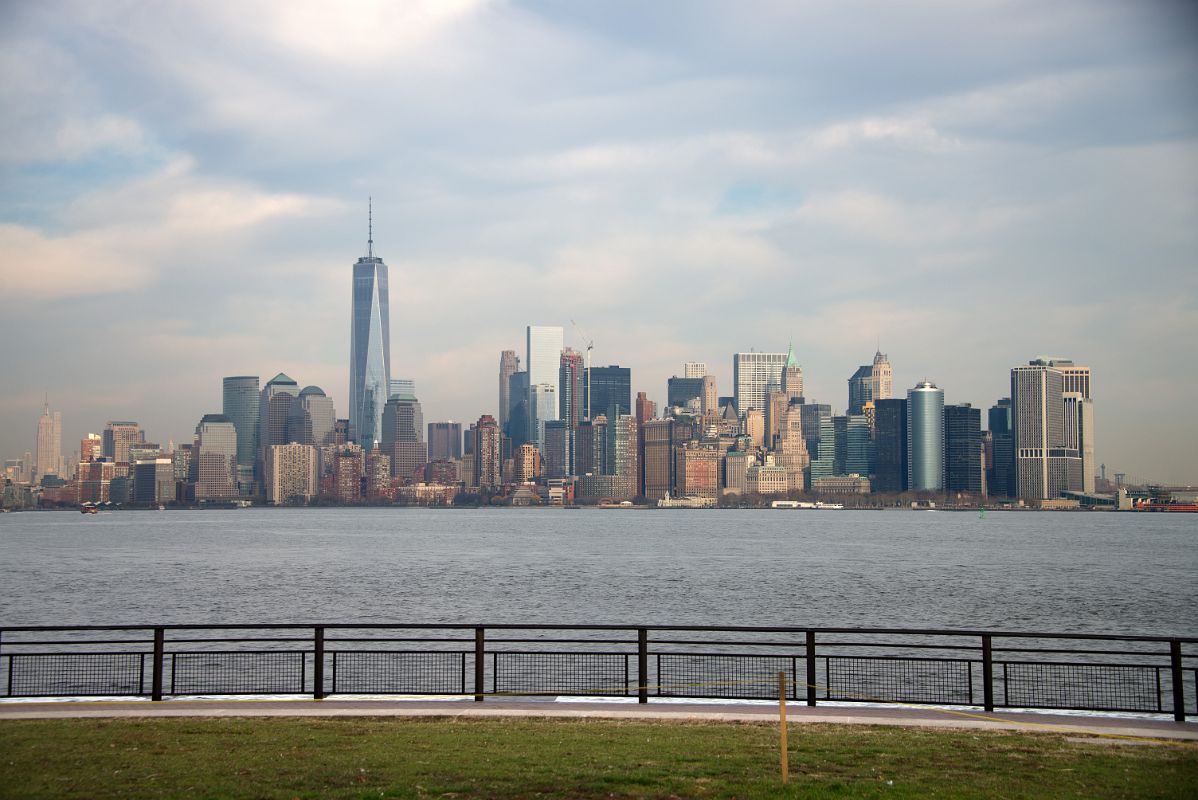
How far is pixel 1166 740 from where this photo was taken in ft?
50.6

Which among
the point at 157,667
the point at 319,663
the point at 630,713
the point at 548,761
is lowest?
the point at 630,713

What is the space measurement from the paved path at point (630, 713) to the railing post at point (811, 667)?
0.19 metres

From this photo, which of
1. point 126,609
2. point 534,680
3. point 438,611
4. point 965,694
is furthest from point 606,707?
point 126,609

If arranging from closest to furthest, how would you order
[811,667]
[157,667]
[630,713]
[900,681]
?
[630,713] → [811,667] → [157,667] → [900,681]

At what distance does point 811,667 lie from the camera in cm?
1797

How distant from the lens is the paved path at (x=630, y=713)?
1673 cm

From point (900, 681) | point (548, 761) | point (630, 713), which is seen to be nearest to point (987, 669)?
point (630, 713)

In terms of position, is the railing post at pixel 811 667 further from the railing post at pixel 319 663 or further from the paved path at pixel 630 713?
the railing post at pixel 319 663

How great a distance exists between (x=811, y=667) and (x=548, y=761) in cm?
561

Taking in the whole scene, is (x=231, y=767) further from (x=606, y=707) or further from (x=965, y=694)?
(x=965, y=694)

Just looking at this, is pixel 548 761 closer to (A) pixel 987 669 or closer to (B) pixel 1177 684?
(A) pixel 987 669

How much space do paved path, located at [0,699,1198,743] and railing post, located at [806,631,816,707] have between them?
192mm

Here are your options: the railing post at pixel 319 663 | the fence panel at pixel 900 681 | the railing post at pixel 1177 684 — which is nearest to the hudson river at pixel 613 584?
the fence panel at pixel 900 681

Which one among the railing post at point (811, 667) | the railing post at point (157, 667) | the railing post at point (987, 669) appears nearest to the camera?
the railing post at point (987, 669)
